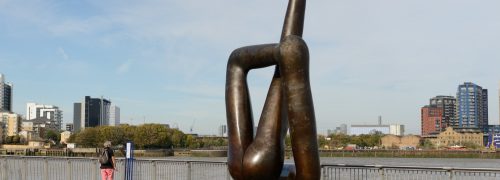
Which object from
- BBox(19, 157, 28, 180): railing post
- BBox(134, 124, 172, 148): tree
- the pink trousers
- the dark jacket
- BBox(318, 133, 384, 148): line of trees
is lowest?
BBox(318, 133, 384, 148): line of trees

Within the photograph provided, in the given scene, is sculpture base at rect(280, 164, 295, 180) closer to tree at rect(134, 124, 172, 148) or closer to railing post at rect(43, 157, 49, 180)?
railing post at rect(43, 157, 49, 180)

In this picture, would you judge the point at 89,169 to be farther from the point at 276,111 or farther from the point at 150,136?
the point at 150,136

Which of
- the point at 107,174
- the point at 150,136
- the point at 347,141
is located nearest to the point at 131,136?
the point at 150,136

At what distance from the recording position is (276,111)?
9422mm

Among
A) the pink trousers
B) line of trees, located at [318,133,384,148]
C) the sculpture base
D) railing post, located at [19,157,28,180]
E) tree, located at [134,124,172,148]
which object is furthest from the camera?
line of trees, located at [318,133,384,148]

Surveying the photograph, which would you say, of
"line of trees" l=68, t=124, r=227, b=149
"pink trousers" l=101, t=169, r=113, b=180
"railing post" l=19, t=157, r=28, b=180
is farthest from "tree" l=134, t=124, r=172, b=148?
"pink trousers" l=101, t=169, r=113, b=180

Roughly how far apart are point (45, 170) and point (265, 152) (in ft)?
38.3

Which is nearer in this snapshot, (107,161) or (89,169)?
(107,161)

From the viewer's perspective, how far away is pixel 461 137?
173000 millimetres

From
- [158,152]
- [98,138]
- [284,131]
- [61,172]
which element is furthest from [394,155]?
[284,131]

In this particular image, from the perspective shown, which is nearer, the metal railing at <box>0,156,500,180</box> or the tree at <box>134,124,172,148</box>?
the metal railing at <box>0,156,500,180</box>

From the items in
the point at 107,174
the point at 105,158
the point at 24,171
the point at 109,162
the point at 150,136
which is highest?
the point at 105,158

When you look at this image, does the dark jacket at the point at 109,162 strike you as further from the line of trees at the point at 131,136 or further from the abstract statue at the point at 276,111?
the line of trees at the point at 131,136

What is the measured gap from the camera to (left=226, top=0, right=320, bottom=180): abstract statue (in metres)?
8.98
